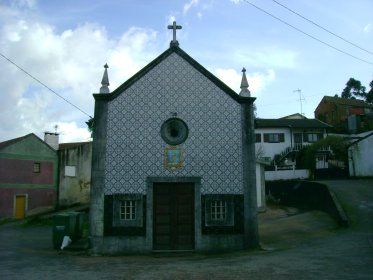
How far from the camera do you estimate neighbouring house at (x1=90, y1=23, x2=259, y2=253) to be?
49.3 ft

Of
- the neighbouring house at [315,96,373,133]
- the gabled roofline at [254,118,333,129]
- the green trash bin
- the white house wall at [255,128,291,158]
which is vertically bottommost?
the green trash bin

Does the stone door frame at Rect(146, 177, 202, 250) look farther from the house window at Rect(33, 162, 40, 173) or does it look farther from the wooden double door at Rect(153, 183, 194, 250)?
the house window at Rect(33, 162, 40, 173)

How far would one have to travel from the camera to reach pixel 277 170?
1503 inches

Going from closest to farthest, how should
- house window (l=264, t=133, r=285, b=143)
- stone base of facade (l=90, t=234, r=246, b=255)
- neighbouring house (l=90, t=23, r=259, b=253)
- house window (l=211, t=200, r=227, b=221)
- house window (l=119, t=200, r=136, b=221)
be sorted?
stone base of facade (l=90, t=234, r=246, b=255)
neighbouring house (l=90, t=23, r=259, b=253)
house window (l=119, t=200, r=136, b=221)
house window (l=211, t=200, r=227, b=221)
house window (l=264, t=133, r=285, b=143)

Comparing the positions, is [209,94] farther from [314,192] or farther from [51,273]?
[314,192]

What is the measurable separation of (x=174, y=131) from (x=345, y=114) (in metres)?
49.6

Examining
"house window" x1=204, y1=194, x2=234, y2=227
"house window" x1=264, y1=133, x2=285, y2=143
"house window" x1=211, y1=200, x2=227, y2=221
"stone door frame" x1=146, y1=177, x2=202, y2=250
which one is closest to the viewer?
"stone door frame" x1=146, y1=177, x2=202, y2=250

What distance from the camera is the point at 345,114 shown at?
5941 centimetres

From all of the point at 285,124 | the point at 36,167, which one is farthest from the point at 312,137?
the point at 36,167

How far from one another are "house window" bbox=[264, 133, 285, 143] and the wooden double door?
34.0 metres

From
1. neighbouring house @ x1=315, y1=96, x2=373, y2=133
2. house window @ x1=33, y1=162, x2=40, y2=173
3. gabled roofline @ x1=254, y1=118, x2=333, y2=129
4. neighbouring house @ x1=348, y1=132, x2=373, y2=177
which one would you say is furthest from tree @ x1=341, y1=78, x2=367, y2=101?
house window @ x1=33, y1=162, x2=40, y2=173

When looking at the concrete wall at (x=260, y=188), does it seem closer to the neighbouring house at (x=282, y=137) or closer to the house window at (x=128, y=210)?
the house window at (x=128, y=210)

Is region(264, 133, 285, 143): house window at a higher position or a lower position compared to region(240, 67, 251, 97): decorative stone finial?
higher

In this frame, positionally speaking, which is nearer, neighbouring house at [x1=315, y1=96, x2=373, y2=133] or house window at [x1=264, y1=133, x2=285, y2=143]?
house window at [x1=264, y1=133, x2=285, y2=143]
